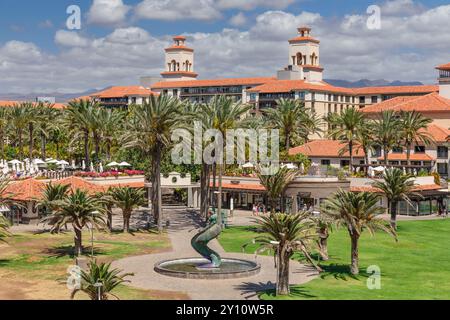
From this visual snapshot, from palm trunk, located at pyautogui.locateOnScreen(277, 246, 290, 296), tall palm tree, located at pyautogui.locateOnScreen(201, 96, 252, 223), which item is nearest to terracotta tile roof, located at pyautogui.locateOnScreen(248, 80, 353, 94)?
tall palm tree, located at pyautogui.locateOnScreen(201, 96, 252, 223)

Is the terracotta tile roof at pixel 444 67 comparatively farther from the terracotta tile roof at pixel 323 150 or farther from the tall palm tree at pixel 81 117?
the tall palm tree at pixel 81 117

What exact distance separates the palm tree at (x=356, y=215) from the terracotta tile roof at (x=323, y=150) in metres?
64.2

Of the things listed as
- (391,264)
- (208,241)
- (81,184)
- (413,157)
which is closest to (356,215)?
(391,264)

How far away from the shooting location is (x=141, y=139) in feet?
255

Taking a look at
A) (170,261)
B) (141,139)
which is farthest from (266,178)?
(170,261)

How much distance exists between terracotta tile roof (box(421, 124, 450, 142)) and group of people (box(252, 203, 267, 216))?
34562 mm

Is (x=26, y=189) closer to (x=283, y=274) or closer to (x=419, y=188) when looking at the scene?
(x=283, y=274)

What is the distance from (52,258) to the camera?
59.2 meters

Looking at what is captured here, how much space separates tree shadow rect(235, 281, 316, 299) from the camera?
46884mm

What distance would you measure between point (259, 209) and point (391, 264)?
37812 millimetres

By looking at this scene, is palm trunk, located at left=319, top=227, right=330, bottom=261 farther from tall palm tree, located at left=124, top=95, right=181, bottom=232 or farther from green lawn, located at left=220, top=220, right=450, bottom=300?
tall palm tree, located at left=124, top=95, right=181, bottom=232
